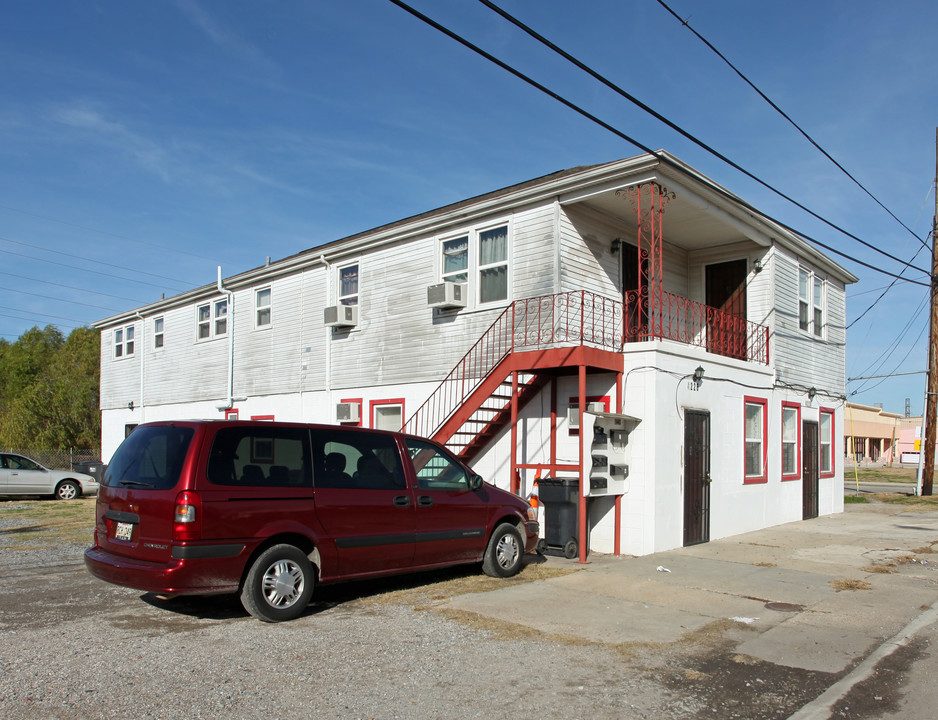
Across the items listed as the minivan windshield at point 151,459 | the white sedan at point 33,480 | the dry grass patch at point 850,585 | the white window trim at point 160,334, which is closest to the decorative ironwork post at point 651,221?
the dry grass patch at point 850,585

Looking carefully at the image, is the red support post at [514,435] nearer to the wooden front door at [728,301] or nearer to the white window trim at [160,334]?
the wooden front door at [728,301]

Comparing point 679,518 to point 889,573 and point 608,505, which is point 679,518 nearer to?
point 608,505

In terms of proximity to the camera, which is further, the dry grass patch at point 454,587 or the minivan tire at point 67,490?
the minivan tire at point 67,490

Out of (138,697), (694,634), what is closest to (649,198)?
(694,634)

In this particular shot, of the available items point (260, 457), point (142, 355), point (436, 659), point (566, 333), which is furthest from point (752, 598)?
point (142, 355)

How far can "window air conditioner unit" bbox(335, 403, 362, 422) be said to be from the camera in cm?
1548

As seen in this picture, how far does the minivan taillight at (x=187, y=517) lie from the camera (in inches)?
243

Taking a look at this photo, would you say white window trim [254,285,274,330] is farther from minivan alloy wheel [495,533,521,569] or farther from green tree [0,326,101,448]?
green tree [0,326,101,448]

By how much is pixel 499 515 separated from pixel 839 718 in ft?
15.2

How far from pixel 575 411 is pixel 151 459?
5.96 m

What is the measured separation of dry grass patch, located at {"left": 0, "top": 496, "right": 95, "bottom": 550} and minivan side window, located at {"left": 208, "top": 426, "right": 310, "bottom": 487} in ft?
21.0

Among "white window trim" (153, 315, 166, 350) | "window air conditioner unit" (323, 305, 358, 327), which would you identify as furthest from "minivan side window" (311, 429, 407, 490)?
"white window trim" (153, 315, 166, 350)

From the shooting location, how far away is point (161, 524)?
6254 mm

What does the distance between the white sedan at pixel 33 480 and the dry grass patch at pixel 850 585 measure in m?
17.4
